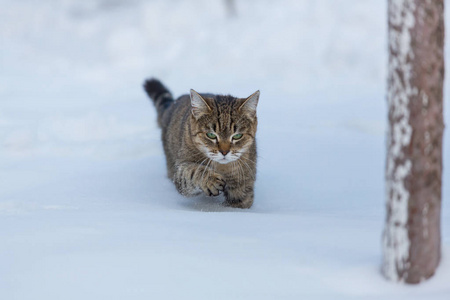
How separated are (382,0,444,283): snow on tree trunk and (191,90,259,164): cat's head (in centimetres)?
174

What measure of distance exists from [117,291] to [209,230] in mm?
726

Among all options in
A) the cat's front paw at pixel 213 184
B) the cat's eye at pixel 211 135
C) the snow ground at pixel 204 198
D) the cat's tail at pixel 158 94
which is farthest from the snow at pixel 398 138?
the cat's tail at pixel 158 94

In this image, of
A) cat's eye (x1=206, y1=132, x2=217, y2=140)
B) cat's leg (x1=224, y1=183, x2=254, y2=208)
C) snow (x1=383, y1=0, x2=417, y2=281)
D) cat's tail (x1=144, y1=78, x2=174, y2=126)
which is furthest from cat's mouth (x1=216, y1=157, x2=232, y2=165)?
cat's tail (x1=144, y1=78, x2=174, y2=126)

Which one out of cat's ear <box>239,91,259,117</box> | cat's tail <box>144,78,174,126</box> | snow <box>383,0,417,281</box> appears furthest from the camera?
cat's tail <box>144,78,174,126</box>

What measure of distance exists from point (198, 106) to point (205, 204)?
0.67 metres

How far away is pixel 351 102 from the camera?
24.2 feet

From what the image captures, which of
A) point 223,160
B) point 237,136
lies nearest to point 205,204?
point 223,160

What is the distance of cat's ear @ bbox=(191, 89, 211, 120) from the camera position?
3.78 meters

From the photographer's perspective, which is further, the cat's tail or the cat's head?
the cat's tail

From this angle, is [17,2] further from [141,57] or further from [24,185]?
[24,185]

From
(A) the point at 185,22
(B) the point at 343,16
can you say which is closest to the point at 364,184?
(B) the point at 343,16

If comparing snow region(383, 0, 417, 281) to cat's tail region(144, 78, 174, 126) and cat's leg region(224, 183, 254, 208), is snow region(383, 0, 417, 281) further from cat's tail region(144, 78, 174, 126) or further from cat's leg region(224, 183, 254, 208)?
cat's tail region(144, 78, 174, 126)

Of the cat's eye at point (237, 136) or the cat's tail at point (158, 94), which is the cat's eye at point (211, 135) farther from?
the cat's tail at point (158, 94)

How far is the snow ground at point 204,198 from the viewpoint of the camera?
87.0 inches
